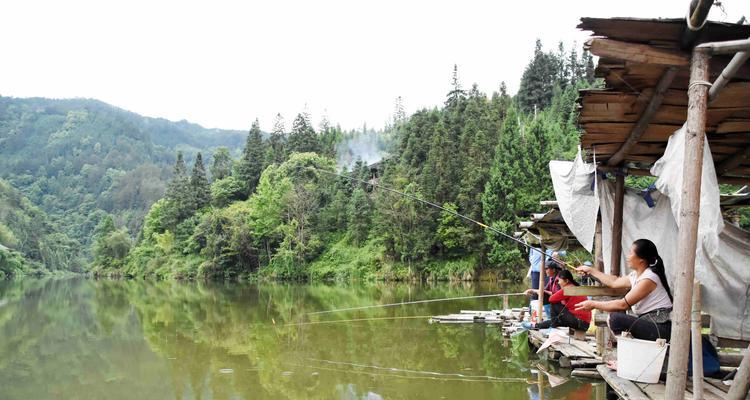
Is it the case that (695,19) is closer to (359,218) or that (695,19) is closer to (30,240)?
(359,218)

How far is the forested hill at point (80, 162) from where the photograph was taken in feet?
353

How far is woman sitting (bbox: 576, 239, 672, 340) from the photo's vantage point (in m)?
4.40

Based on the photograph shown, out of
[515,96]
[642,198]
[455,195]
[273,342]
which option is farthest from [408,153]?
[642,198]

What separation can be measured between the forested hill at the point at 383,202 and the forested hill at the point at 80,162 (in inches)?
1531

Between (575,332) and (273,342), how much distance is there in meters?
6.16

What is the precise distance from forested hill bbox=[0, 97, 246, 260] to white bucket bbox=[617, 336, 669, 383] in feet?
297

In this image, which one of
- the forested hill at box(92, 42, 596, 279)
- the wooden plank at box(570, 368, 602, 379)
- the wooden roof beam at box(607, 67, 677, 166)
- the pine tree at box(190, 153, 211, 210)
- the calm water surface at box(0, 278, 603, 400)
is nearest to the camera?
the wooden roof beam at box(607, 67, 677, 166)

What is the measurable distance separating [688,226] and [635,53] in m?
1.07

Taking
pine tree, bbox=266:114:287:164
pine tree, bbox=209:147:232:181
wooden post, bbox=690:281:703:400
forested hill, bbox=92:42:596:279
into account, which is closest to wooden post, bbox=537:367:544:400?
wooden post, bbox=690:281:703:400

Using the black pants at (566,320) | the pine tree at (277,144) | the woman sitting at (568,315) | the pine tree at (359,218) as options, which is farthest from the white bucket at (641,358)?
the pine tree at (277,144)

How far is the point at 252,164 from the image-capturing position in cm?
5412

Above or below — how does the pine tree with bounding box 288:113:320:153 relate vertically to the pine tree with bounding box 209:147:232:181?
above

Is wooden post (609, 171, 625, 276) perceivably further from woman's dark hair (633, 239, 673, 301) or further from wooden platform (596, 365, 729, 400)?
wooden platform (596, 365, 729, 400)

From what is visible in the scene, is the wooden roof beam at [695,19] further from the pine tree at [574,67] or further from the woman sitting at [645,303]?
the pine tree at [574,67]
